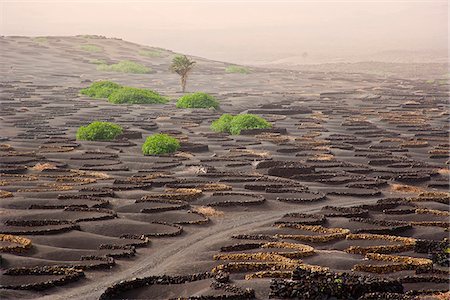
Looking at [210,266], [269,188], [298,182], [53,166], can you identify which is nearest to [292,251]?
[210,266]

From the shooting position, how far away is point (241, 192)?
24.6 m

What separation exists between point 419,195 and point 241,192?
637 centimetres

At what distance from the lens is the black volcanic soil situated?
16.3 meters

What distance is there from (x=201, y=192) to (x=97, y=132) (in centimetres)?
1475

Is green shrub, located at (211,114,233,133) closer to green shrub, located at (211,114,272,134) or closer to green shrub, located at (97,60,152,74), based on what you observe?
green shrub, located at (211,114,272,134)

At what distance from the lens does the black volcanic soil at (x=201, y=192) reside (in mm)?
16281

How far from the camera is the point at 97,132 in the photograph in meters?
37.3

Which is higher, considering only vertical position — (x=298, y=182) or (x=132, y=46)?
(x=132, y=46)

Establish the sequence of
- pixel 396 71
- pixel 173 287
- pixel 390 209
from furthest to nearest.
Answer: pixel 396 71
pixel 390 209
pixel 173 287

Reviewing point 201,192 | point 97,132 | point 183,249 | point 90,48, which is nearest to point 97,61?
point 90,48

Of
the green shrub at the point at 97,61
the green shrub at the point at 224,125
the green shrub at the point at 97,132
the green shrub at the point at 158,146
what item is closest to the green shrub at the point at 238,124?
the green shrub at the point at 224,125

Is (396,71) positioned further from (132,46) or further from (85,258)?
(85,258)

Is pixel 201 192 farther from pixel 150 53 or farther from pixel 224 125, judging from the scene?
pixel 150 53

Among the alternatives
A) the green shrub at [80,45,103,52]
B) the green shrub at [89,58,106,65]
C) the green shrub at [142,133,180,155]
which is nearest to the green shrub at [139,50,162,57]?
the green shrub at [80,45,103,52]
